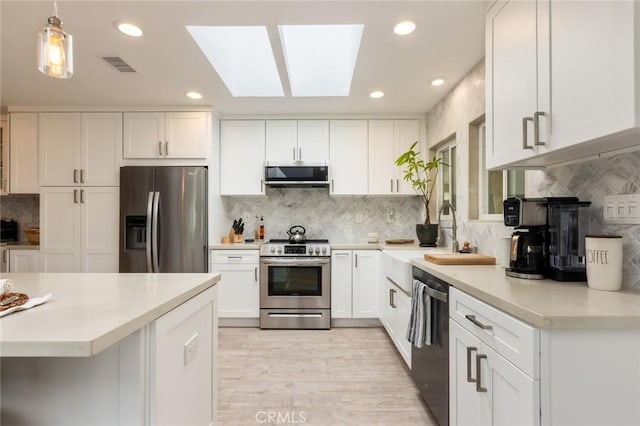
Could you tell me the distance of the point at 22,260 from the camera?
11.5 ft

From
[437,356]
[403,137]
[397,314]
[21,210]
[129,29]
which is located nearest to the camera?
[437,356]

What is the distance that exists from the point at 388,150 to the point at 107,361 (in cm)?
334

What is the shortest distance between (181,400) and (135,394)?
267mm

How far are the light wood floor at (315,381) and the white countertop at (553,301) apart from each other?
3.42 ft

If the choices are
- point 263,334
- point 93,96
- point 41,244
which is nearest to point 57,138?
point 93,96

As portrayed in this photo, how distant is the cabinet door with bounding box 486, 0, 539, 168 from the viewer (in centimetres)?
139

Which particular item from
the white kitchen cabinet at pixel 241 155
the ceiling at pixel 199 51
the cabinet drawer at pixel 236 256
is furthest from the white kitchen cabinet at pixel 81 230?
the white kitchen cabinet at pixel 241 155

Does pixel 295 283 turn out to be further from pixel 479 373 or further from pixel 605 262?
pixel 605 262

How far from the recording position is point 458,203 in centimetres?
287

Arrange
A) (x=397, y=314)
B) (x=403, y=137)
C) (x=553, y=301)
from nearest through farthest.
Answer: (x=553, y=301) < (x=397, y=314) < (x=403, y=137)

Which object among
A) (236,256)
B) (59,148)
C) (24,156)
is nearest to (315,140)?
(236,256)

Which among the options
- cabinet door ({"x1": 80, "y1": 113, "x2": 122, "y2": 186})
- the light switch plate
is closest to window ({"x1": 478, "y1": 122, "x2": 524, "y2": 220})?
the light switch plate

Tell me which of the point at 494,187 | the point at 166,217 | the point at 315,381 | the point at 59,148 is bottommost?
the point at 315,381

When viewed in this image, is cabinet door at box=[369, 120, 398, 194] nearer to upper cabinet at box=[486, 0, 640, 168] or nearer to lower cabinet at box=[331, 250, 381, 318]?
lower cabinet at box=[331, 250, 381, 318]
